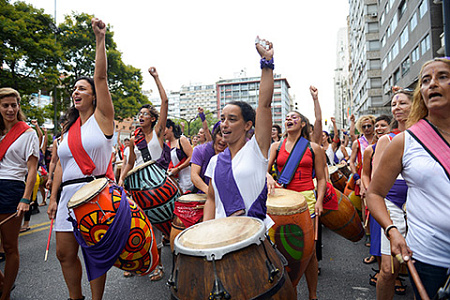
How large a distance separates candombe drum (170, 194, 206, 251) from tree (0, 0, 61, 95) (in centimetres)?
1557

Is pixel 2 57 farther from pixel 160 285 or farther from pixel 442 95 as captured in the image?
pixel 442 95

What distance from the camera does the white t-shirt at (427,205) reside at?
5.62 feet

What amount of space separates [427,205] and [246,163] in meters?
1.18

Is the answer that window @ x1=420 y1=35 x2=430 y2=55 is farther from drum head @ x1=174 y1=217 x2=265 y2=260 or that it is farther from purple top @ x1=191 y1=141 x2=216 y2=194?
drum head @ x1=174 y1=217 x2=265 y2=260

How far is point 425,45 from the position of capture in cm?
2309

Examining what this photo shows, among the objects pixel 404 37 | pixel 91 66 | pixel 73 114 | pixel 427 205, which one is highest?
pixel 404 37

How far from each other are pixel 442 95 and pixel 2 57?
18197 millimetres

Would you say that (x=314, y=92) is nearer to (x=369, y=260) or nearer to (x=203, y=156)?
(x=203, y=156)

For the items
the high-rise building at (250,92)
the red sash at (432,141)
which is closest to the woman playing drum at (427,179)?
the red sash at (432,141)

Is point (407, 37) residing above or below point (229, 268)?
above

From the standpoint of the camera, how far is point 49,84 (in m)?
17.2

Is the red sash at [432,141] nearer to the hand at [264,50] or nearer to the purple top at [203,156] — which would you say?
the hand at [264,50]

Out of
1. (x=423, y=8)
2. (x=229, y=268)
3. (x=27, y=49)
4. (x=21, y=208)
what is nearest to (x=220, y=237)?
(x=229, y=268)

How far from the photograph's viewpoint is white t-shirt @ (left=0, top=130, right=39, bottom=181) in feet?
11.8
